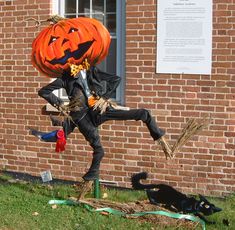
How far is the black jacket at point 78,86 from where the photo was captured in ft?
18.5

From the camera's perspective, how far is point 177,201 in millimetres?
5832

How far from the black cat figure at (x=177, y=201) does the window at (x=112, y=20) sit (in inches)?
72.3

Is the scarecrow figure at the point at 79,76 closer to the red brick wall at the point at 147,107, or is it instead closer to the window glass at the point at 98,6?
the red brick wall at the point at 147,107

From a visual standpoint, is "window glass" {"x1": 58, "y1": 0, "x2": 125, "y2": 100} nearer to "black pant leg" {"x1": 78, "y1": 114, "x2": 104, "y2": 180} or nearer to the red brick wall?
the red brick wall

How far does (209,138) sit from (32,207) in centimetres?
250

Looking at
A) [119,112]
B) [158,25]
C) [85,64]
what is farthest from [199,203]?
[158,25]

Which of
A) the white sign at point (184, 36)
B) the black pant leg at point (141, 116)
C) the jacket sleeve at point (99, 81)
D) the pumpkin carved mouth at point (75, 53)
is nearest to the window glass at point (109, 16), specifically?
the white sign at point (184, 36)

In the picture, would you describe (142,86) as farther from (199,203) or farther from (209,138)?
(199,203)

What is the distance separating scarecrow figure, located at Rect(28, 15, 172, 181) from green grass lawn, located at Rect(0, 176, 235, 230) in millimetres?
811

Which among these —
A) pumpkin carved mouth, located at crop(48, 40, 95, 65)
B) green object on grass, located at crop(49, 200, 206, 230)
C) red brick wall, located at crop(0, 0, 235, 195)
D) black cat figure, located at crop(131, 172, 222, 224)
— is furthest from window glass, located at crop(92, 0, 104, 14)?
green object on grass, located at crop(49, 200, 206, 230)

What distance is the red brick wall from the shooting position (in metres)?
6.91

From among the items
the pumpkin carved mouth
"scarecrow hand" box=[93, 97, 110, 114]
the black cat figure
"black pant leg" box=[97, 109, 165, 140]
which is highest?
the pumpkin carved mouth

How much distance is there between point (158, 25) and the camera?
711 cm

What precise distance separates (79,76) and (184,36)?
1.98 metres
